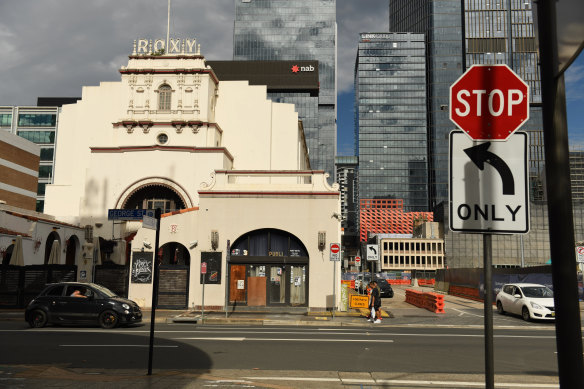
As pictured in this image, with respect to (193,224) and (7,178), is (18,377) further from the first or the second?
(7,178)

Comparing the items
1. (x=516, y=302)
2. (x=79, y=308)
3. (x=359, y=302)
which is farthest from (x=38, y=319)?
(x=516, y=302)

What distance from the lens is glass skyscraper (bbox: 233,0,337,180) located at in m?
161

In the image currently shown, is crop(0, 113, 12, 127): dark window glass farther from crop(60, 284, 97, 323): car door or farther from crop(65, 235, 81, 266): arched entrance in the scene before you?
crop(60, 284, 97, 323): car door

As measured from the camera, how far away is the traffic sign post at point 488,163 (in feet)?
10.8

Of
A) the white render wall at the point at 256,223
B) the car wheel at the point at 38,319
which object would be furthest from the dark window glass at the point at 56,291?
the white render wall at the point at 256,223

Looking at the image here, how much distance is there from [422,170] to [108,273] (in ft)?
531

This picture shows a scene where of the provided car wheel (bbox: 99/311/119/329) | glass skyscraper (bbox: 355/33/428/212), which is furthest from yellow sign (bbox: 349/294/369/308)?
glass skyscraper (bbox: 355/33/428/212)

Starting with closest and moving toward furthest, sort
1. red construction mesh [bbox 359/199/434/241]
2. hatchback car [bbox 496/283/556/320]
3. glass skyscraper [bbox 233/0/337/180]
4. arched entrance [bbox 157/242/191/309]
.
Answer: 1. hatchback car [bbox 496/283/556/320]
2. arched entrance [bbox 157/242/191/309]
3. glass skyscraper [bbox 233/0/337/180]
4. red construction mesh [bbox 359/199/434/241]

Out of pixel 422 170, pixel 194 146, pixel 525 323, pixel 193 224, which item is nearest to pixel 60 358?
pixel 193 224

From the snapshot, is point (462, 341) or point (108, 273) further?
point (108, 273)

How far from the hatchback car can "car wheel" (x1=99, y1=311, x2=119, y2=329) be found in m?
16.8

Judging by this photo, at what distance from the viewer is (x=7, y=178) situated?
54.0 metres

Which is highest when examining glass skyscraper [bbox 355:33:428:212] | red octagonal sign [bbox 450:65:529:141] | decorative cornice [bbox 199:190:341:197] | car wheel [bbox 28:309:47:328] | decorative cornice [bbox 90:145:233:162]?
glass skyscraper [bbox 355:33:428:212]

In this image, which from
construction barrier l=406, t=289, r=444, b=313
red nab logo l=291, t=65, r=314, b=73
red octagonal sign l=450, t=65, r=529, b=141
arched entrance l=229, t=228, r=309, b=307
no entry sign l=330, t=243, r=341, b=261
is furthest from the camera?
red nab logo l=291, t=65, r=314, b=73
